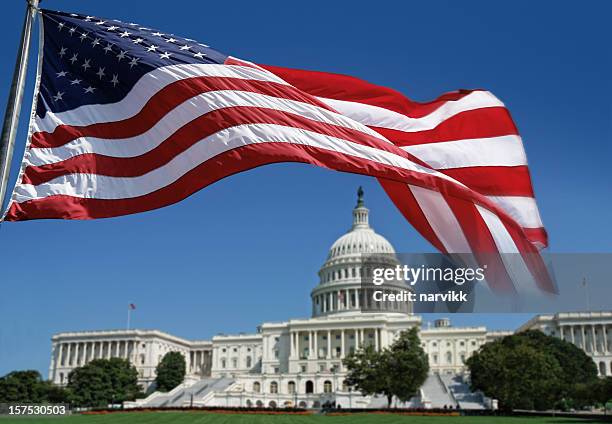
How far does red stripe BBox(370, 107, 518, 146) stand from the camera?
14133 millimetres

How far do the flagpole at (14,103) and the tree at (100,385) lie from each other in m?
103

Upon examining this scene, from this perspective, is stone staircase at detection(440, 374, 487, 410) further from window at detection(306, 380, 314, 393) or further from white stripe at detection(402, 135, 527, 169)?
white stripe at detection(402, 135, 527, 169)

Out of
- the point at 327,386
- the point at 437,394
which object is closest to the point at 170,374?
the point at 327,386

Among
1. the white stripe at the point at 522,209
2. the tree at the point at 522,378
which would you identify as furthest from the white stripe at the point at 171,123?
the tree at the point at 522,378

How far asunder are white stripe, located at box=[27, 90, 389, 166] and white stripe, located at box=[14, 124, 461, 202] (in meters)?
0.48

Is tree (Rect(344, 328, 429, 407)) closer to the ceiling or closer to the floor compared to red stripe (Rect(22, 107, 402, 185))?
closer to the floor

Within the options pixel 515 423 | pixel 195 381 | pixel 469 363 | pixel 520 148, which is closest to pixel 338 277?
pixel 195 381

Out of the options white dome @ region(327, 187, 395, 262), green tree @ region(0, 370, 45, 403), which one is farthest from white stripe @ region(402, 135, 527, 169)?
white dome @ region(327, 187, 395, 262)

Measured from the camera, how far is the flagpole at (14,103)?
10.1m

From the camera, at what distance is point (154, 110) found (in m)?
12.2

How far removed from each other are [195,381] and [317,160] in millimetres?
138310

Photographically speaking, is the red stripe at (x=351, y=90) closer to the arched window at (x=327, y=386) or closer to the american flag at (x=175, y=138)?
the american flag at (x=175, y=138)

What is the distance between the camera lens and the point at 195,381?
14262 cm

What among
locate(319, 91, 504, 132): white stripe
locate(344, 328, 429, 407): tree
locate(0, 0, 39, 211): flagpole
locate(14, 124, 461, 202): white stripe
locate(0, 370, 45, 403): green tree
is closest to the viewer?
locate(0, 0, 39, 211): flagpole
